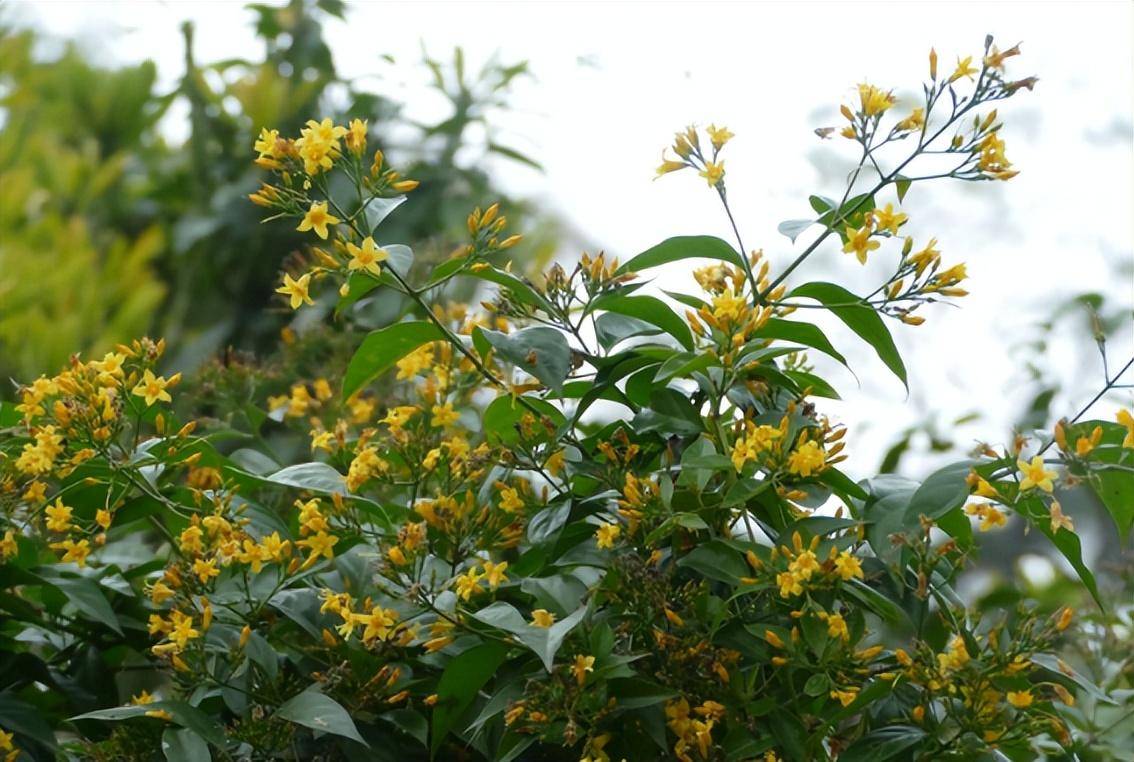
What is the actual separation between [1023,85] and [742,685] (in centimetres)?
36

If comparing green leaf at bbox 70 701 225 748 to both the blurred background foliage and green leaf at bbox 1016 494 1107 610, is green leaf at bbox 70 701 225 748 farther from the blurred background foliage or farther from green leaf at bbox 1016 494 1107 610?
the blurred background foliage

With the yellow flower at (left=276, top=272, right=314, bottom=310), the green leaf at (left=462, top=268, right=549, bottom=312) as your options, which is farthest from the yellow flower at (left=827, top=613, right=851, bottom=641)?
the yellow flower at (left=276, top=272, right=314, bottom=310)

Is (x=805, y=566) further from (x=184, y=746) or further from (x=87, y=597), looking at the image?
(x=87, y=597)

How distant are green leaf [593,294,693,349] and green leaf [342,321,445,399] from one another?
0.10m

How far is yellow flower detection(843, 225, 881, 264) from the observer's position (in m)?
0.64

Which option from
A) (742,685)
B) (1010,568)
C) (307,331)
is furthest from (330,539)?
(1010,568)

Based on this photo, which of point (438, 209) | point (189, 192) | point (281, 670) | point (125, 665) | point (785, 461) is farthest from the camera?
point (189, 192)

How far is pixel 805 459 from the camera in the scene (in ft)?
1.96

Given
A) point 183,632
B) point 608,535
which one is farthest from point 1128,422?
point 183,632

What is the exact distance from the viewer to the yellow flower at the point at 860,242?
2.10ft

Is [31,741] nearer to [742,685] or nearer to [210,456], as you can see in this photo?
[210,456]

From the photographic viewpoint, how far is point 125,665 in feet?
2.89

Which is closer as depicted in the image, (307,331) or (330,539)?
(330,539)

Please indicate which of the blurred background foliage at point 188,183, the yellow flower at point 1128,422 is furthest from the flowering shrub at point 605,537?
the blurred background foliage at point 188,183
